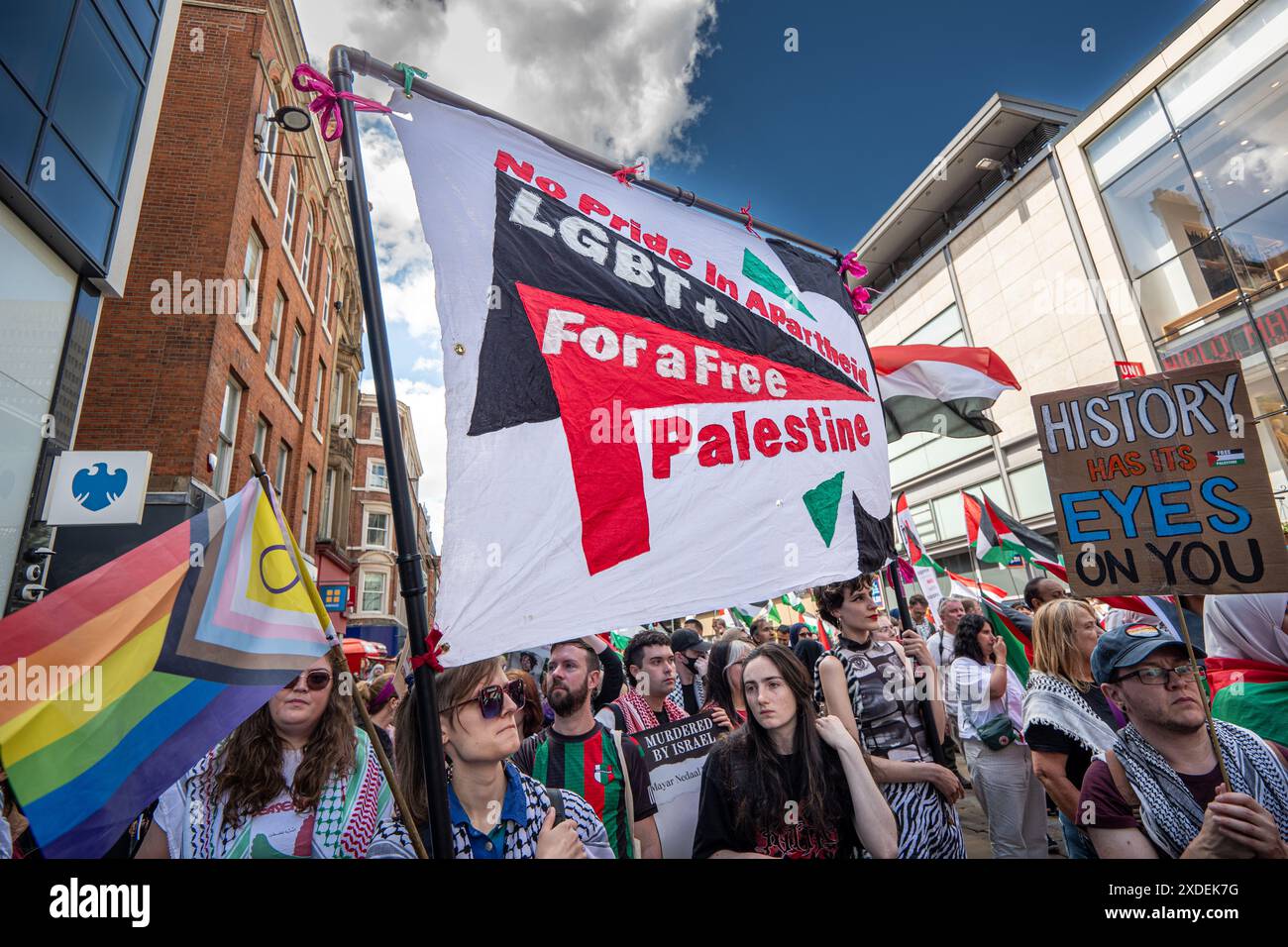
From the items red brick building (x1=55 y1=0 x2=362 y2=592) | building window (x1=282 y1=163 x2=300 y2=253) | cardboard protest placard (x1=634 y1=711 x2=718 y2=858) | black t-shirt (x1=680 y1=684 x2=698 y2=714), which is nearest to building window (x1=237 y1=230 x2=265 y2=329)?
red brick building (x1=55 y1=0 x2=362 y2=592)

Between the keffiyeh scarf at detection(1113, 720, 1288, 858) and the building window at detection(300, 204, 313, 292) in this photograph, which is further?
the building window at detection(300, 204, 313, 292)

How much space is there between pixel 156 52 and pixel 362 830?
40.2 ft

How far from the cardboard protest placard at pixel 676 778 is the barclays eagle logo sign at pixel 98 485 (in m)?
7.03

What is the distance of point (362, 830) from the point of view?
2.58m

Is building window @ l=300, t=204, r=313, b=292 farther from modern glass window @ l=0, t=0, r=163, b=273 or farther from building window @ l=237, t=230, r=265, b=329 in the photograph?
modern glass window @ l=0, t=0, r=163, b=273

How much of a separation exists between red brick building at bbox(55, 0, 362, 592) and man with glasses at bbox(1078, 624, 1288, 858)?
1002 cm

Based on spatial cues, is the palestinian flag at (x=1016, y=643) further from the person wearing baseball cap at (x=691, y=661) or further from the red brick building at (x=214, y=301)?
the red brick building at (x=214, y=301)

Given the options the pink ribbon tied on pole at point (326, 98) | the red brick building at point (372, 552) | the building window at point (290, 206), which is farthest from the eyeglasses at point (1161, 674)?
the red brick building at point (372, 552)

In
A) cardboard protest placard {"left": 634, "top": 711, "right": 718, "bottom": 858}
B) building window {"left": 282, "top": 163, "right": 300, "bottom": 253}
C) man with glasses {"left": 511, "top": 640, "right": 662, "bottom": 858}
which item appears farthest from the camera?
building window {"left": 282, "top": 163, "right": 300, "bottom": 253}

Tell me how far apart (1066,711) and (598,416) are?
3.12m

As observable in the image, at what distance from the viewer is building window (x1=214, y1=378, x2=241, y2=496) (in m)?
12.0

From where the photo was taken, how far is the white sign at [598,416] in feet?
6.56
